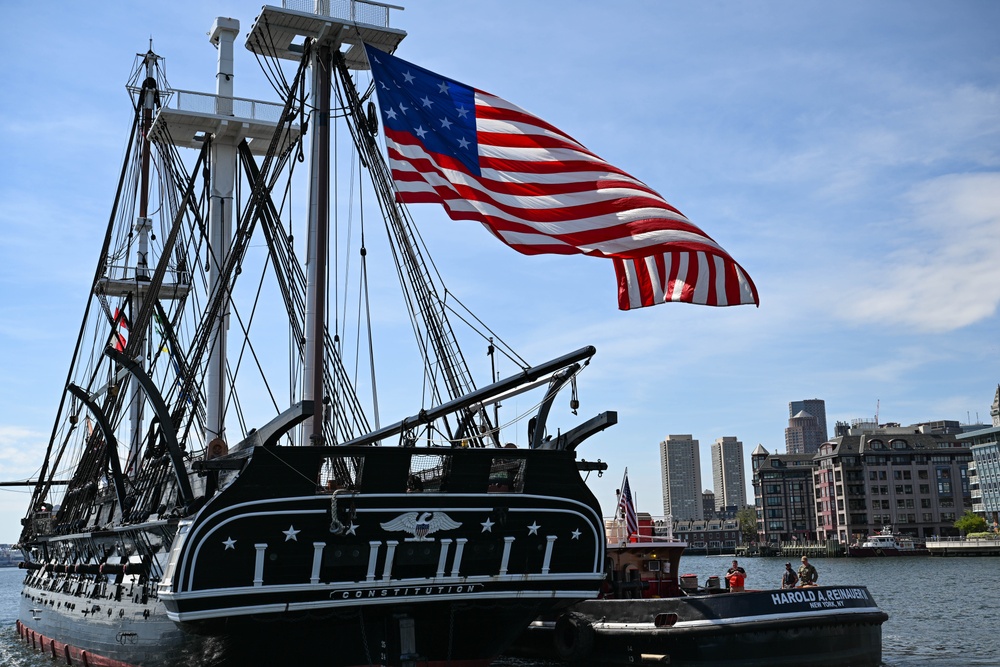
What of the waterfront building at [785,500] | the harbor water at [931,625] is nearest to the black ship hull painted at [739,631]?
the harbor water at [931,625]

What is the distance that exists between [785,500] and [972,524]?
124 feet

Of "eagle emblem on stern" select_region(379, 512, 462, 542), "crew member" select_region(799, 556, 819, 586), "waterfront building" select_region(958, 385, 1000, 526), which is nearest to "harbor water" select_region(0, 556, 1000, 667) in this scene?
"crew member" select_region(799, 556, 819, 586)

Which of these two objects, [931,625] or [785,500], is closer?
[931,625]

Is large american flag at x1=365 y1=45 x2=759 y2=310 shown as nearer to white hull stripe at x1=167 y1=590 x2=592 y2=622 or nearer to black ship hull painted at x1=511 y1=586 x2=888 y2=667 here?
white hull stripe at x1=167 y1=590 x2=592 y2=622

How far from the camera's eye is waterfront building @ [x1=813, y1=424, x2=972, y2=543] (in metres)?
153

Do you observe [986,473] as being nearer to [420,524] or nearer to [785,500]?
[785,500]

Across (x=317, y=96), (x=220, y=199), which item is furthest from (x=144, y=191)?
(x=317, y=96)

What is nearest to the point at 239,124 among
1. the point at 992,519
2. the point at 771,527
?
the point at 992,519

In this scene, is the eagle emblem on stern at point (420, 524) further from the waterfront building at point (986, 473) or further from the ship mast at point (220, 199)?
the waterfront building at point (986, 473)

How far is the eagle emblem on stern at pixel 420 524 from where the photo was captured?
19.1 m

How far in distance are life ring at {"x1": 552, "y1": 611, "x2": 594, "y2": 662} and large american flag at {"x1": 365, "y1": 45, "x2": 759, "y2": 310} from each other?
11505mm

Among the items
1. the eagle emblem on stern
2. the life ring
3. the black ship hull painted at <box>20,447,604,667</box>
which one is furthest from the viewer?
the life ring

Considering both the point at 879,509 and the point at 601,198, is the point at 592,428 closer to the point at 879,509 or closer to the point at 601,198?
the point at 601,198

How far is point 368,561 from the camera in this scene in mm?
18875
